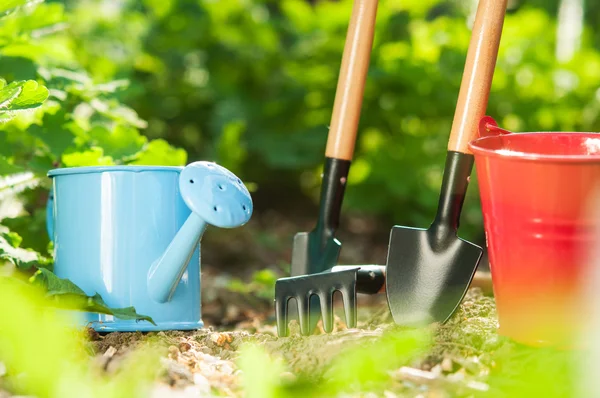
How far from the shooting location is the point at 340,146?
4.72 feet

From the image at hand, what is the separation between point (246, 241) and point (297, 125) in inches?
22.5

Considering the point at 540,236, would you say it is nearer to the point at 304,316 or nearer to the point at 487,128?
the point at 487,128

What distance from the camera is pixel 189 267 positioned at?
4.08ft

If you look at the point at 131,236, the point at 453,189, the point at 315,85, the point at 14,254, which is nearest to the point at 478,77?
the point at 453,189

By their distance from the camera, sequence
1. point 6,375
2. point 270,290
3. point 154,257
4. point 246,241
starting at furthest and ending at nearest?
point 246,241 → point 270,290 → point 154,257 → point 6,375

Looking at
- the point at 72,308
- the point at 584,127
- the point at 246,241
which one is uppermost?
the point at 584,127

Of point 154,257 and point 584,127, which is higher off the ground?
point 584,127

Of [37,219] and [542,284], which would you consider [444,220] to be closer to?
[542,284]

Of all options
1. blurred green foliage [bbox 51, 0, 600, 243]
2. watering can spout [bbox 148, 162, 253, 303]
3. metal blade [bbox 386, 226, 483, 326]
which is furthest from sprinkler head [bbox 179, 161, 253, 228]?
blurred green foliage [bbox 51, 0, 600, 243]

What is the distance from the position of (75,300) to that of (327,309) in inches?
16.7

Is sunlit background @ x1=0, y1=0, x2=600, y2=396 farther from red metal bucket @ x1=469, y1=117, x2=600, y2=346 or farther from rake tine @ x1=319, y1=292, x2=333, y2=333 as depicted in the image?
red metal bucket @ x1=469, y1=117, x2=600, y2=346

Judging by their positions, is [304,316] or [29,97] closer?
[29,97]

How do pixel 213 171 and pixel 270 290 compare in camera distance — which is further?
pixel 270 290

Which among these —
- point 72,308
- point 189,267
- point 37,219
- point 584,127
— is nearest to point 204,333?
point 189,267
